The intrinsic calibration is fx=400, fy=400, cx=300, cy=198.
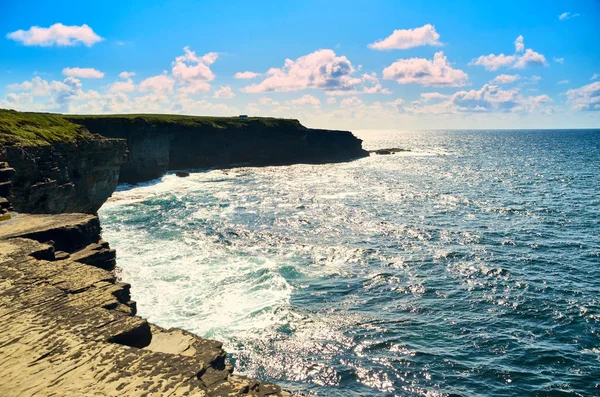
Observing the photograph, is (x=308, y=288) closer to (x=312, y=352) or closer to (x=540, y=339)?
(x=312, y=352)

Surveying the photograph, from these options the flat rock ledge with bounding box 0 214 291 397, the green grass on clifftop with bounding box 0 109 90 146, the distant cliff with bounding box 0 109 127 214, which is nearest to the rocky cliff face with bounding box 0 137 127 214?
the distant cliff with bounding box 0 109 127 214

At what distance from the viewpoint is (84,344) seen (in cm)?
1175

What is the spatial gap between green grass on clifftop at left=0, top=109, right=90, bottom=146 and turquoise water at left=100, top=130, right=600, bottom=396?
1158 cm

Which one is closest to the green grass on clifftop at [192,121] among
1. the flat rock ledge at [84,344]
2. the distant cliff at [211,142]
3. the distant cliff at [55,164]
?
the distant cliff at [211,142]

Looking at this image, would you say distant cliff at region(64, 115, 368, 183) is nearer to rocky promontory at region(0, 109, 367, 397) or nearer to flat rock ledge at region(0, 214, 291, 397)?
rocky promontory at region(0, 109, 367, 397)

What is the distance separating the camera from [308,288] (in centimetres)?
2944

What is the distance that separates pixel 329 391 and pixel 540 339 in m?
12.9

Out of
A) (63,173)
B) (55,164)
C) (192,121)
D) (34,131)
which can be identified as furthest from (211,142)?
(55,164)

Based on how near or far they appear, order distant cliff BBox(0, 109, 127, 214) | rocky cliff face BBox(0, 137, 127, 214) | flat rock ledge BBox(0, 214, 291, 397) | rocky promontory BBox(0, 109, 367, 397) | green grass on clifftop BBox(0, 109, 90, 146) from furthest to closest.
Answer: green grass on clifftop BBox(0, 109, 90, 146) → distant cliff BBox(0, 109, 127, 214) → rocky cliff face BBox(0, 137, 127, 214) → rocky promontory BBox(0, 109, 367, 397) → flat rock ledge BBox(0, 214, 291, 397)

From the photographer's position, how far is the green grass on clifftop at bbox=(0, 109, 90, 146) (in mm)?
33312

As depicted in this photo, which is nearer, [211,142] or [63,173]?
[63,173]

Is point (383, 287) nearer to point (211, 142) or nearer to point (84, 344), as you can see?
point (84, 344)

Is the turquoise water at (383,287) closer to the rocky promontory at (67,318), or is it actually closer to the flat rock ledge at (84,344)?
the rocky promontory at (67,318)

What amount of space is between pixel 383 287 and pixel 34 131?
35.6 m
